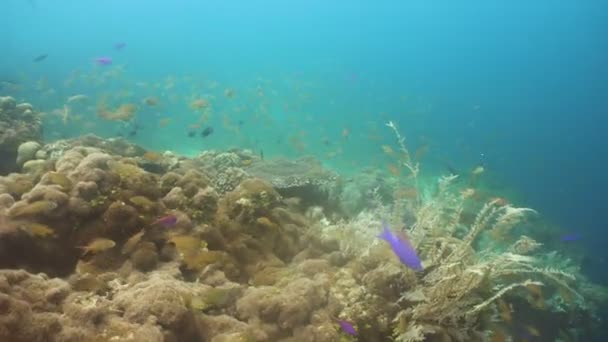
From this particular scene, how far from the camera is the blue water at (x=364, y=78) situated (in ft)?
93.0

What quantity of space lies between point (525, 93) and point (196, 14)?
128 metres

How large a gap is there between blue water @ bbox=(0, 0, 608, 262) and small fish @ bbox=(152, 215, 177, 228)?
42.1 ft

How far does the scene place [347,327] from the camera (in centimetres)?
399

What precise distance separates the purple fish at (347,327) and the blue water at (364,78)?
13694 millimetres

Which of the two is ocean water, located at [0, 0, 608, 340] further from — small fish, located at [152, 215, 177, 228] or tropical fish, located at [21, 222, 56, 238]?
tropical fish, located at [21, 222, 56, 238]

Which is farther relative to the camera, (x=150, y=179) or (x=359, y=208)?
(x=359, y=208)

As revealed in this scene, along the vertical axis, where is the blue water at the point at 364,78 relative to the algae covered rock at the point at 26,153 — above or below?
below

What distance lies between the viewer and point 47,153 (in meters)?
8.46

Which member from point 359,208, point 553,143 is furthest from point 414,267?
point 553,143

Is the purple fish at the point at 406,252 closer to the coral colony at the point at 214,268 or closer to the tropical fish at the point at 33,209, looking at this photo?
the coral colony at the point at 214,268

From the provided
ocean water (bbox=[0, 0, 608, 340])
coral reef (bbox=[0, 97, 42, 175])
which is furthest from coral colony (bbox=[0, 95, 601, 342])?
ocean water (bbox=[0, 0, 608, 340])

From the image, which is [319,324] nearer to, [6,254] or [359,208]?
[6,254]

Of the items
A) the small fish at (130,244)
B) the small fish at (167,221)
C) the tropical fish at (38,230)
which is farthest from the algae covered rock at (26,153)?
the small fish at (130,244)

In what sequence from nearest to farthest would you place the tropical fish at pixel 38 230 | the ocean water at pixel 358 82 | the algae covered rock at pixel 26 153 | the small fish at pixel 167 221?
the tropical fish at pixel 38 230
the small fish at pixel 167 221
the algae covered rock at pixel 26 153
the ocean water at pixel 358 82
